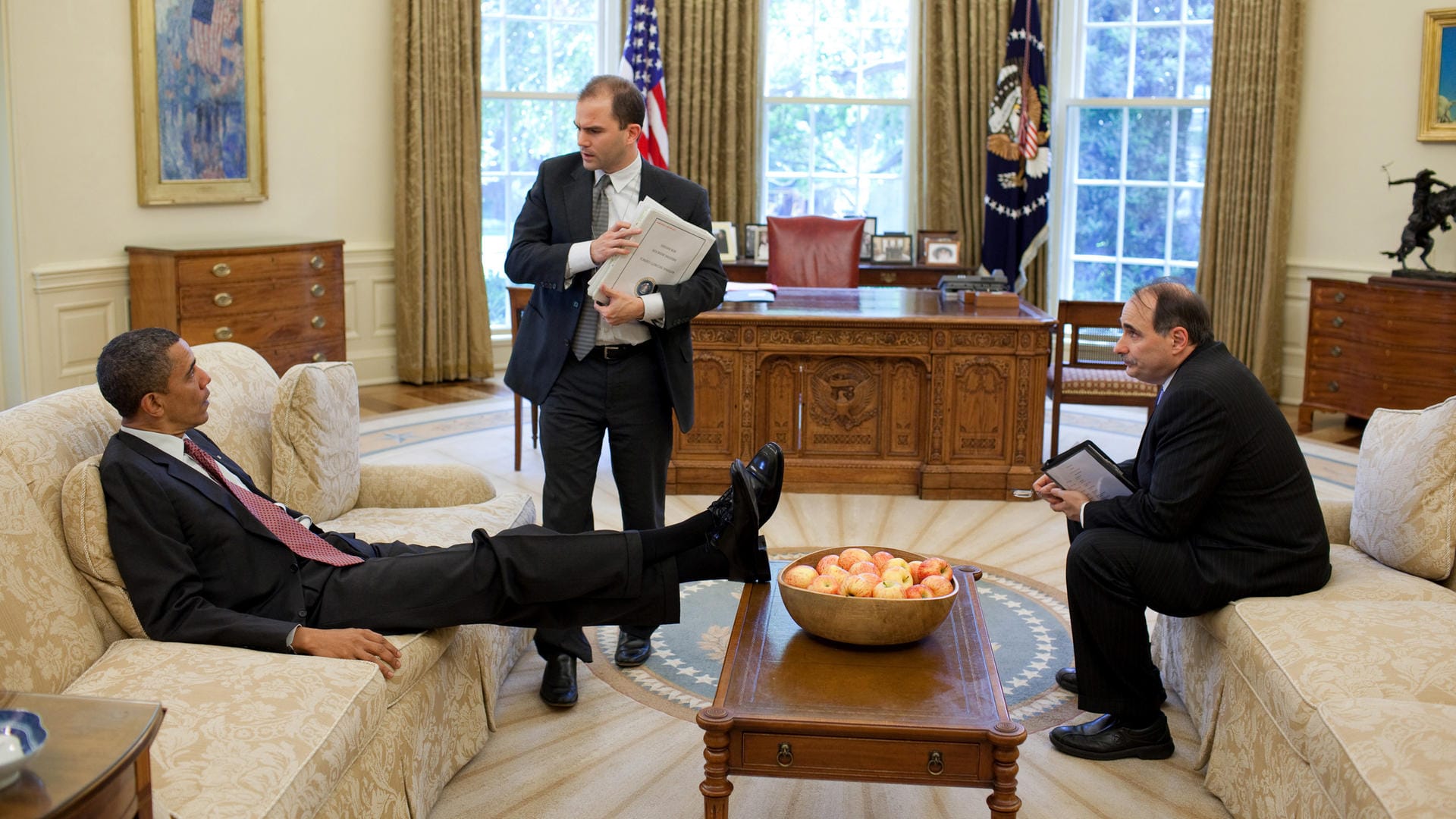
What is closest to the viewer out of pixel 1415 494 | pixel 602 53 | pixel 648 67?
pixel 1415 494

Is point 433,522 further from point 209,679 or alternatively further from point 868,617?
point 868,617

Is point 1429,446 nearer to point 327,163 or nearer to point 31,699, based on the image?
point 31,699

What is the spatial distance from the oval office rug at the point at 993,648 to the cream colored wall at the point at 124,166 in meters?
3.94

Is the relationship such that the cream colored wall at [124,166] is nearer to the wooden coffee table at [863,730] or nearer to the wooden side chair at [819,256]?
the wooden side chair at [819,256]

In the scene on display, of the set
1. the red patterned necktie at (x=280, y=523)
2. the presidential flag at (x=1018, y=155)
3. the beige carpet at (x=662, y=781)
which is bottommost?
the beige carpet at (x=662, y=781)

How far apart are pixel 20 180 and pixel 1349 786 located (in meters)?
6.28

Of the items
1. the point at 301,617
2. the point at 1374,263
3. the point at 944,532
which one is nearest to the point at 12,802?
the point at 301,617

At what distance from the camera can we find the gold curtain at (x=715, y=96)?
839cm

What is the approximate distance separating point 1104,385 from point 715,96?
11.7 feet

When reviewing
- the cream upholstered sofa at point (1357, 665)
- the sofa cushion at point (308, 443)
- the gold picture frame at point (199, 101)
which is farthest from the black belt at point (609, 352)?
the gold picture frame at point (199, 101)

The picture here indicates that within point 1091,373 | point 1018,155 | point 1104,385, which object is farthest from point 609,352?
point 1018,155

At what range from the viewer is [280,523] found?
9.70ft

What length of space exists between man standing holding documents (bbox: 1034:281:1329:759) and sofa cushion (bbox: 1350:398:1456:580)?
11.1 inches

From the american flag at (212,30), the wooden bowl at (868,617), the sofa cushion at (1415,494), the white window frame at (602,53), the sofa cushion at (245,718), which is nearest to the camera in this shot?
the sofa cushion at (245,718)
